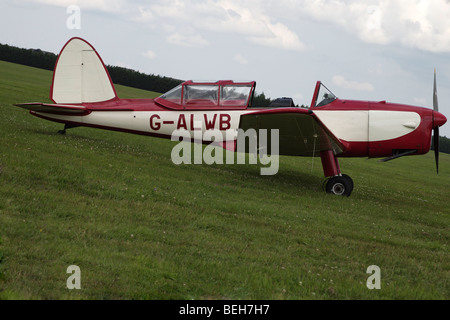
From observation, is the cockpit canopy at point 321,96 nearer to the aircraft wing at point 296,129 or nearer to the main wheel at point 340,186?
the aircraft wing at point 296,129

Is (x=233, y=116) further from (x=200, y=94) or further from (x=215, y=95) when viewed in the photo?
(x=200, y=94)

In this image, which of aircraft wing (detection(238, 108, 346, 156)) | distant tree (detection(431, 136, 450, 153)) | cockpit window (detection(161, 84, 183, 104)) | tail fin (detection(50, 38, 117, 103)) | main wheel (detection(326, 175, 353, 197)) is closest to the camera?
aircraft wing (detection(238, 108, 346, 156))

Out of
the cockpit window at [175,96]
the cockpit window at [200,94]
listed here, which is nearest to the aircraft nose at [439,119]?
the cockpit window at [200,94]

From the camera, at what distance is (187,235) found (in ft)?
22.6

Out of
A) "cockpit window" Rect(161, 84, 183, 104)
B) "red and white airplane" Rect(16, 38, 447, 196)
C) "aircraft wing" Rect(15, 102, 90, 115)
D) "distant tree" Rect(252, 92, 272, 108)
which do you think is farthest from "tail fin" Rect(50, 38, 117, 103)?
"distant tree" Rect(252, 92, 272, 108)

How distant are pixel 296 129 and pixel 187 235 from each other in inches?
225

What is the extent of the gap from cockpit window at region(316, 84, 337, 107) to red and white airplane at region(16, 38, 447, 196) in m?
0.03

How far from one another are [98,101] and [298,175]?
6838mm

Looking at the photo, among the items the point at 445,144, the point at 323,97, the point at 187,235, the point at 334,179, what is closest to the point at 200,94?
the point at 323,97

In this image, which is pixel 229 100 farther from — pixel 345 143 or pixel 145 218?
pixel 145 218

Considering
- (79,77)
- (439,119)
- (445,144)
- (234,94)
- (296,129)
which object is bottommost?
(445,144)

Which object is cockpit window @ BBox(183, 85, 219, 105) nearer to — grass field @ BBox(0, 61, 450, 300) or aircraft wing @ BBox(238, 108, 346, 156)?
aircraft wing @ BBox(238, 108, 346, 156)

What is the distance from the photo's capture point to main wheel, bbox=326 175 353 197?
41.0 ft

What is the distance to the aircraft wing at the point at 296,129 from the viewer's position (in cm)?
1088
